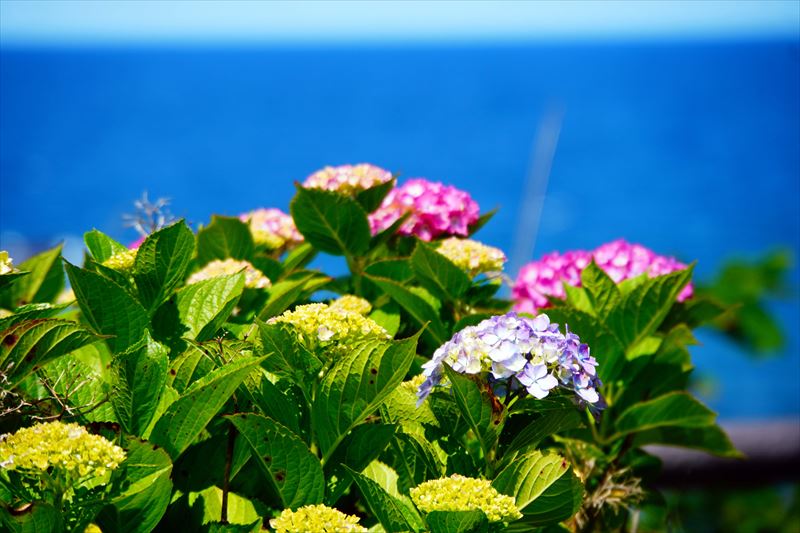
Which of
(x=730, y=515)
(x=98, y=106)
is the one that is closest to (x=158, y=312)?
(x=730, y=515)

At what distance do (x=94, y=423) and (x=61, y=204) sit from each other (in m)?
37.6

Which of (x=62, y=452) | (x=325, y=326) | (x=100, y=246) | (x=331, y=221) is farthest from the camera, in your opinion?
(x=331, y=221)

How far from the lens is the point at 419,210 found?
197 cm

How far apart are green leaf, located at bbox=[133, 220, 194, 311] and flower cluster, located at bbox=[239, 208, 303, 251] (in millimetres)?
581

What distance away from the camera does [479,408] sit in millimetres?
1114

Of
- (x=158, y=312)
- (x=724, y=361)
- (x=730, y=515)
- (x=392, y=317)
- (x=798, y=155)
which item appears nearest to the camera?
(x=158, y=312)

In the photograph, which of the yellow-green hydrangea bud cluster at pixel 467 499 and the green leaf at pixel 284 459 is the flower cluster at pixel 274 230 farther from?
the yellow-green hydrangea bud cluster at pixel 467 499

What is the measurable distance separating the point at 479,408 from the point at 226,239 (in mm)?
911

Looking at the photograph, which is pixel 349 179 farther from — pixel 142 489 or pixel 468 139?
pixel 468 139

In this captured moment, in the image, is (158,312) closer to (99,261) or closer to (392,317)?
(99,261)

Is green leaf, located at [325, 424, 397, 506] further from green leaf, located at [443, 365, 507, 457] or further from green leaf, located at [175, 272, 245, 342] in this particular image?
green leaf, located at [175, 272, 245, 342]

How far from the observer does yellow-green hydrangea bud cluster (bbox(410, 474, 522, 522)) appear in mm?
995

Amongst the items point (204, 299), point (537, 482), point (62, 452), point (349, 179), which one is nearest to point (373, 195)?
point (349, 179)

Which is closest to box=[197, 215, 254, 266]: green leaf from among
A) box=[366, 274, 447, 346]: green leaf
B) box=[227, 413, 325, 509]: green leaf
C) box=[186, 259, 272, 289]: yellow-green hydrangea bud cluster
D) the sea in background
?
box=[186, 259, 272, 289]: yellow-green hydrangea bud cluster
